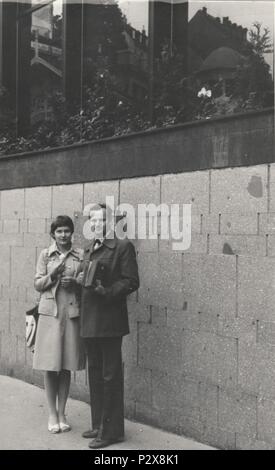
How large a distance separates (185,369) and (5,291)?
130 inches

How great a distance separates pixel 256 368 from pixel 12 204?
163 inches

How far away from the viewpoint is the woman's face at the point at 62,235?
5.69 metres

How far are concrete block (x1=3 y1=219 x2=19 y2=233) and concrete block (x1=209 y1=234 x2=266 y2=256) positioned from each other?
130 inches

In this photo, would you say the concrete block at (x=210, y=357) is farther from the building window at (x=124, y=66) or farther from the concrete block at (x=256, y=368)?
the building window at (x=124, y=66)

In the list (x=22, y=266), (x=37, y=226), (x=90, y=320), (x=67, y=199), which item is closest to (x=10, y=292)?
(x=22, y=266)

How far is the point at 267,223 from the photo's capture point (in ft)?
15.7

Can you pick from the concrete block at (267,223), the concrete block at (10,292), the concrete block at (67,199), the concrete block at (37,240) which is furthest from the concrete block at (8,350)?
the concrete block at (267,223)

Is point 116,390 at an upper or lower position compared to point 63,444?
upper

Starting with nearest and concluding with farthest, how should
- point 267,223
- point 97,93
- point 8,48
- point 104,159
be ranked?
point 267,223 < point 104,159 < point 97,93 < point 8,48

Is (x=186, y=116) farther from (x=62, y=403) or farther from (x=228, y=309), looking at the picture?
(x=62, y=403)

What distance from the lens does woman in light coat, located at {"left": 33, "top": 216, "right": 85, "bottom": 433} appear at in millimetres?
5629

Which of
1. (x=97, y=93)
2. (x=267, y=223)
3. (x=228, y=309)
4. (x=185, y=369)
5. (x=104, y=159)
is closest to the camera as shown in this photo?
(x=267, y=223)

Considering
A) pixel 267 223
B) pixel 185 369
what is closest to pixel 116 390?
pixel 185 369

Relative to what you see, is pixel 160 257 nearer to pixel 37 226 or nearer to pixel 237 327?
pixel 237 327
